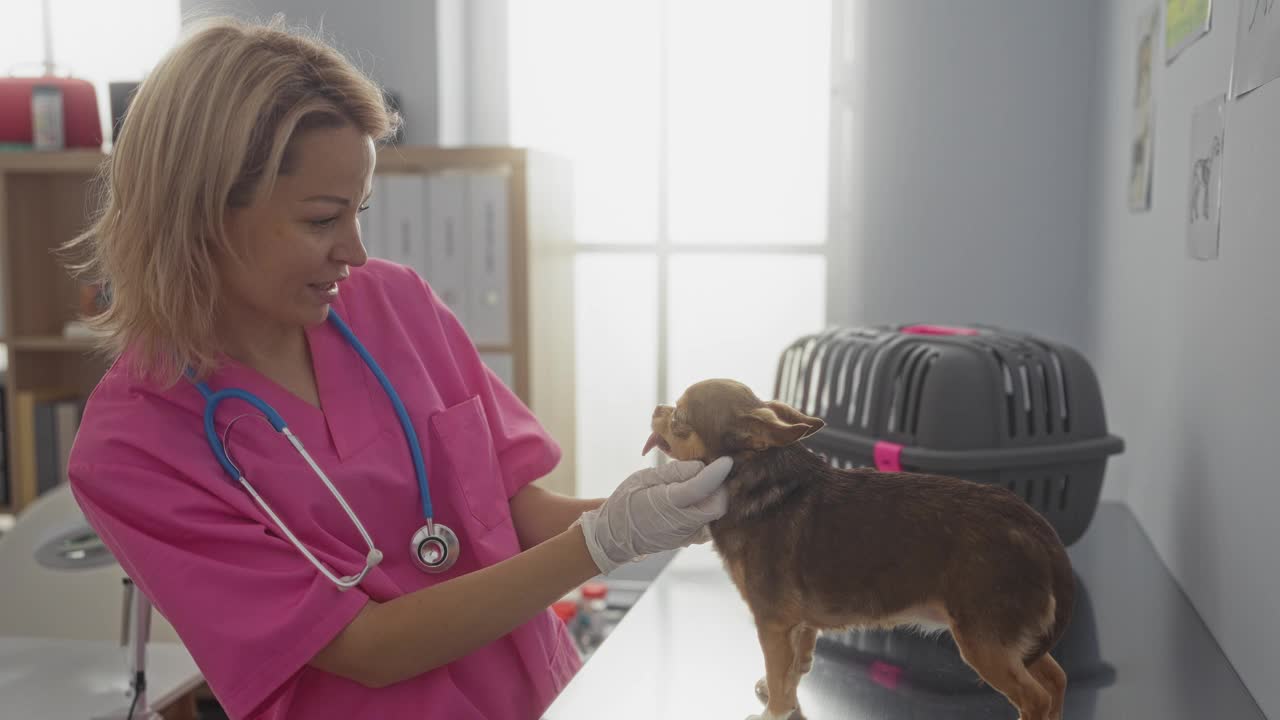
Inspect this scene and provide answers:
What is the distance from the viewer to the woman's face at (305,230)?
3.16 feet

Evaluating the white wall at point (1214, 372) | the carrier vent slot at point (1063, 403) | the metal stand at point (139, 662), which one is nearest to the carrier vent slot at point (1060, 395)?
the carrier vent slot at point (1063, 403)

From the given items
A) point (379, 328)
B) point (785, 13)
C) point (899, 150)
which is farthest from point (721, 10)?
point (379, 328)

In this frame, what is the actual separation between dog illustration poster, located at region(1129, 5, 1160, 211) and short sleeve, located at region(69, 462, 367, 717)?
1.27 metres

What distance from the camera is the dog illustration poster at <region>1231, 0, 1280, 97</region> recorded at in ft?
2.89

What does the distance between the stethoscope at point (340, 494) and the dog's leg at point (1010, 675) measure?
0.52 m

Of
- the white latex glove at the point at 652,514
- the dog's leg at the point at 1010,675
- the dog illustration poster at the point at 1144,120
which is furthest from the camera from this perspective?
the dog illustration poster at the point at 1144,120

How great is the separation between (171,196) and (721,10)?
2026 mm

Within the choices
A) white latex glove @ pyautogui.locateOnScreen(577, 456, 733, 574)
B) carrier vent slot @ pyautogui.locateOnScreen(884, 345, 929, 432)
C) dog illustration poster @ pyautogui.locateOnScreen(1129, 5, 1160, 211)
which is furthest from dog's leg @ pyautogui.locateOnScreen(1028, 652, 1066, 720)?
dog illustration poster @ pyautogui.locateOnScreen(1129, 5, 1160, 211)

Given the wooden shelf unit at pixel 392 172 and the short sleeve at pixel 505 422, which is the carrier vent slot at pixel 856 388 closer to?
the short sleeve at pixel 505 422

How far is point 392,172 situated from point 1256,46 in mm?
2023

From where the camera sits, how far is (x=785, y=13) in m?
2.69

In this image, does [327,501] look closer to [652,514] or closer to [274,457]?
[274,457]

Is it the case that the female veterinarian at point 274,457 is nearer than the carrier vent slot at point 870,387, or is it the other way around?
the female veterinarian at point 274,457

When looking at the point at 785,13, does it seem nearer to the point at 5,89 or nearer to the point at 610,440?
the point at 610,440
